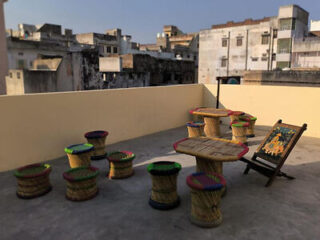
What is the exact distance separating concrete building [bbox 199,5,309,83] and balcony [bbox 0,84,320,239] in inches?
896

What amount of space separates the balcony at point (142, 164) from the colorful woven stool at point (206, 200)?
0.39 ft

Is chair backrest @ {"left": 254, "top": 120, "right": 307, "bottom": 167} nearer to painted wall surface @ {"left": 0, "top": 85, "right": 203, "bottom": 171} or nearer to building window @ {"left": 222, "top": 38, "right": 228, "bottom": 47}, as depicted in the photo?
painted wall surface @ {"left": 0, "top": 85, "right": 203, "bottom": 171}

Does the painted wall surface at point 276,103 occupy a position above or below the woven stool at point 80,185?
above

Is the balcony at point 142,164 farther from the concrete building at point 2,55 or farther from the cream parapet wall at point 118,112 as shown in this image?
the concrete building at point 2,55

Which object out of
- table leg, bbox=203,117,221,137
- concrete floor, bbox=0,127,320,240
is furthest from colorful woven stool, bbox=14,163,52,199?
table leg, bbox=203,117,221,137

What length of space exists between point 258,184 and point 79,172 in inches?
130

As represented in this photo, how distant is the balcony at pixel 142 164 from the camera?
3760 millimetres

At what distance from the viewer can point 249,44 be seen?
36938 millimetres

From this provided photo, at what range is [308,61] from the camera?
102ft

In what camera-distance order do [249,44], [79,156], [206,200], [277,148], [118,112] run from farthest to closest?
[249,44], [118,112], [79,156], [277,148], [206,200]

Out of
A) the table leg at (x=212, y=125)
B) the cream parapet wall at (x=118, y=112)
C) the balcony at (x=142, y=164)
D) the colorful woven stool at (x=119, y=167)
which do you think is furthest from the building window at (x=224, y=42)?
the colorful woven stool at (x=119, y=167)

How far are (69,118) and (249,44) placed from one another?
114 feet

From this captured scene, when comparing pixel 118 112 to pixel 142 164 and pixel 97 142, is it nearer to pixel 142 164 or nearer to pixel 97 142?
pixel 97 142

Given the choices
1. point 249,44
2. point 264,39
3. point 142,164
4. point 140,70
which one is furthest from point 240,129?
point 249,44
